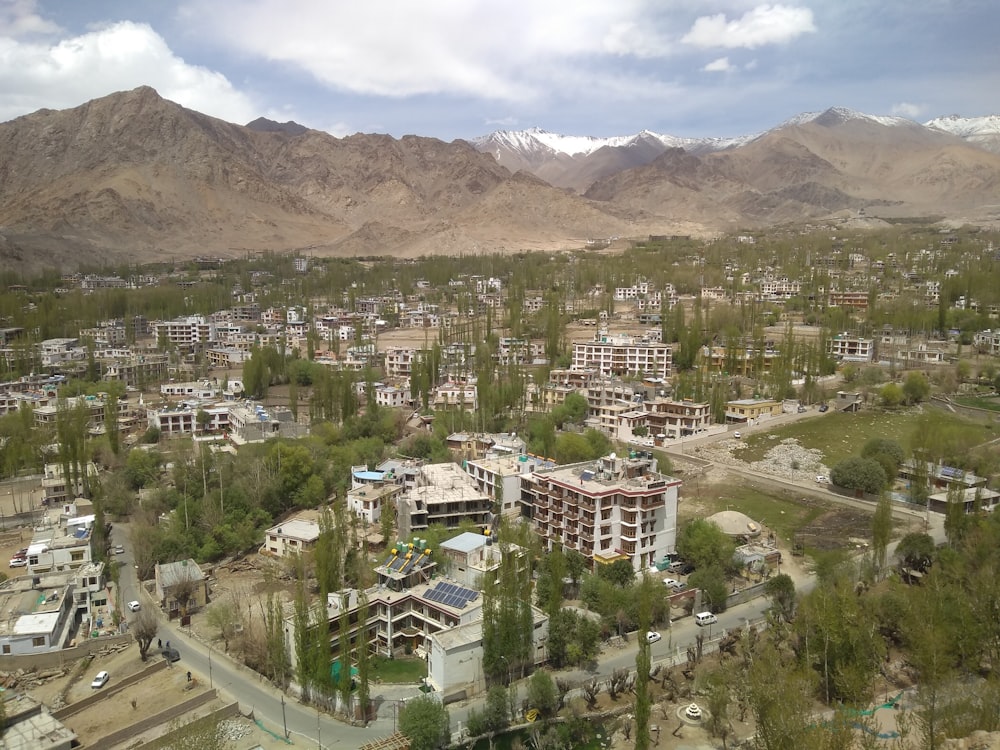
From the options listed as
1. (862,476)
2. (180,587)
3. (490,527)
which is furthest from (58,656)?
(862,476)

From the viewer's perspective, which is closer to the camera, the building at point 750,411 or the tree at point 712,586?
the tree at point 712,586

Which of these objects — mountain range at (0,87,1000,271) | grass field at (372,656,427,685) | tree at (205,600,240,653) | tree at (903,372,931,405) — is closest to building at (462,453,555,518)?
grass field at (372,656,427,685)

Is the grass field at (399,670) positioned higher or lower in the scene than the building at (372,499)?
lower

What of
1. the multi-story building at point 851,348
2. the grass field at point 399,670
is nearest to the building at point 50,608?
the grass field at point 399,670

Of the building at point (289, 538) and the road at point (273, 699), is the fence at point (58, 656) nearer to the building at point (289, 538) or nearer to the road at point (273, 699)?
the road at point (273, 699)

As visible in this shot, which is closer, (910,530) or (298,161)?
(910,530)

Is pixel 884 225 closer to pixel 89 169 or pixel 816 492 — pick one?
pixel 816 492

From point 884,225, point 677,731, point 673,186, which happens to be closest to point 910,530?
point 677,731
